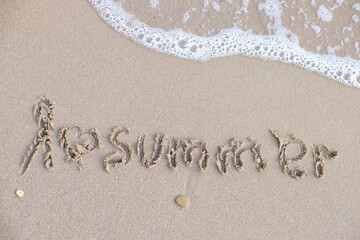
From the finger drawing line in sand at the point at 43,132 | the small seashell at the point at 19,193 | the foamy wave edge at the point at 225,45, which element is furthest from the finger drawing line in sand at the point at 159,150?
the foamy wave edge at the point at 225,45

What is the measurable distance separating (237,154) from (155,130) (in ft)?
1.61

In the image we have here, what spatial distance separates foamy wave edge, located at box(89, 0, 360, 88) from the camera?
7.38 ft

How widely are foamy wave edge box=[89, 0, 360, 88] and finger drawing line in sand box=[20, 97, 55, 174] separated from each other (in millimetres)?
645

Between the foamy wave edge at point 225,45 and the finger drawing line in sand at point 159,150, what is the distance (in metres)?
0.51

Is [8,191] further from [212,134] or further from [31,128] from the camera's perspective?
[212,134]

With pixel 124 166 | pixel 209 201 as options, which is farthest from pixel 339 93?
pixel 124 166

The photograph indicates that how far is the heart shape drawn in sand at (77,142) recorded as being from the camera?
1.99 meters

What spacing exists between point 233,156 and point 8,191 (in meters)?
1.24

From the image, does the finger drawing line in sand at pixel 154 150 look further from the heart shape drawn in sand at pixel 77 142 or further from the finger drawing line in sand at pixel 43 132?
the finger drawing line in sand at pixel 43 132

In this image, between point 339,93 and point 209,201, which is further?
point 339,93

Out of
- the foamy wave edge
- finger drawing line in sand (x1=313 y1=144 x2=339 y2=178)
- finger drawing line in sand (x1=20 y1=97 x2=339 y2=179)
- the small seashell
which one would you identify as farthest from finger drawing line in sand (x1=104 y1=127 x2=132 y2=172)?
finger drawing line in sand (x1=313 y1=144 x2=339 y2=178)

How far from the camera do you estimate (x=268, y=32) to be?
234cm

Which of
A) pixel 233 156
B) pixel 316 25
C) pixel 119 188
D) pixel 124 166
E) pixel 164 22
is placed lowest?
pixel 119 188

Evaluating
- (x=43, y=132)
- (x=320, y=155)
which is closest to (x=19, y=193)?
(x=43, y=132)
